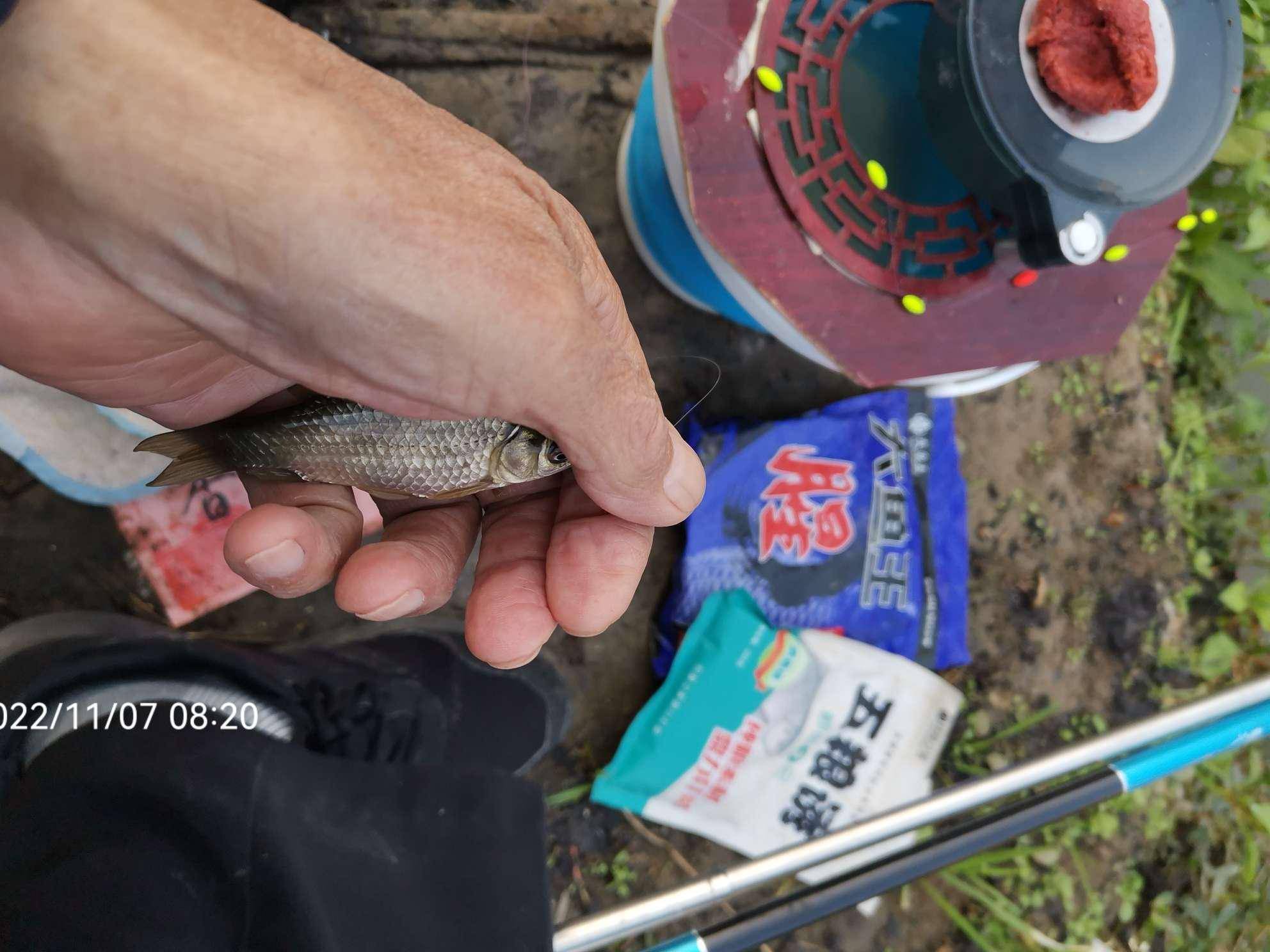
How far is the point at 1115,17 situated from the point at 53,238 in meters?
1.78

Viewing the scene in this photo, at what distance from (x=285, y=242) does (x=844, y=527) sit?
181 cm

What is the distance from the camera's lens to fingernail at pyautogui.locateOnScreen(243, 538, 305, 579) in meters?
1.20

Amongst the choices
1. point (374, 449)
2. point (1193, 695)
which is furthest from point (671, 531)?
point (1193, 695)

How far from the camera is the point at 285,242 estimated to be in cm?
86

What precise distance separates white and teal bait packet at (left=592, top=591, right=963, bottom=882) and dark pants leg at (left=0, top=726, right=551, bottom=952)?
0.68 m

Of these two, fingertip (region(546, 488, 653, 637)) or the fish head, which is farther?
fingertip (region(546, 488, 653, 637))

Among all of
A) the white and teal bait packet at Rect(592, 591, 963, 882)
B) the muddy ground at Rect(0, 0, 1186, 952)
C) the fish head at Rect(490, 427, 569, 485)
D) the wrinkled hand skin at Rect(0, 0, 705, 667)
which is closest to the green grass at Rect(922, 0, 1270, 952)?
the muddy ground at Rect(0, 0, 1186, 952)

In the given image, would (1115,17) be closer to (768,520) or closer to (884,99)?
(884,99)

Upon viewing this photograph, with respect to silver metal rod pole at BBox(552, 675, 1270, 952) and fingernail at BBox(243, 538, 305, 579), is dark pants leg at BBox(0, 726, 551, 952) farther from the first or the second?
fingernail at BBox(243, 538, 305, 579)

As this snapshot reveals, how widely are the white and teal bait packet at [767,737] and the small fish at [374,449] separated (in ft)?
3.75

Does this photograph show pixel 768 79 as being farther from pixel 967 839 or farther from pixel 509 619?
pixel 967 839

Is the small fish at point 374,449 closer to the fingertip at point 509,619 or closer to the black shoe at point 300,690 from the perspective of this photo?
the fingertip at point 509,619

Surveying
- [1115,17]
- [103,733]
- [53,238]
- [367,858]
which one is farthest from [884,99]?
[103,733]

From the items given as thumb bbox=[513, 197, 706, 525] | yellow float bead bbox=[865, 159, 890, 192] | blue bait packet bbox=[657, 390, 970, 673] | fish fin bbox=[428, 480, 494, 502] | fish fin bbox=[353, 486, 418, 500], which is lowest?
blue bait packet bbox=[657, 390, 970, 673]
